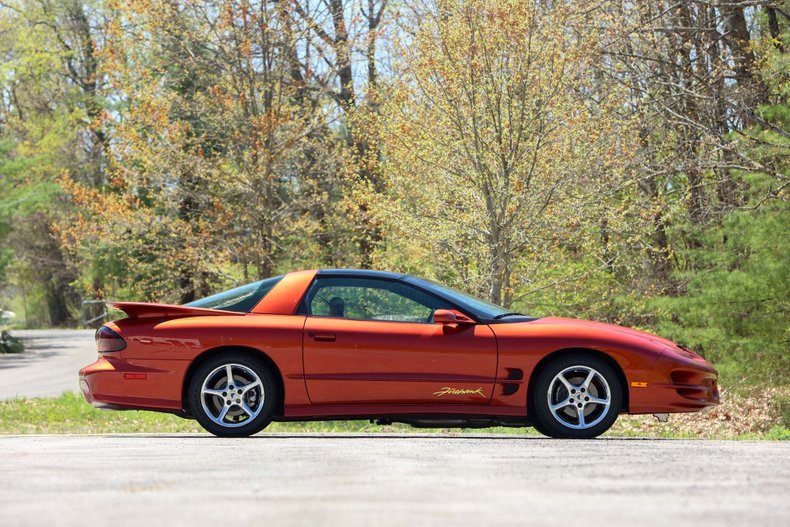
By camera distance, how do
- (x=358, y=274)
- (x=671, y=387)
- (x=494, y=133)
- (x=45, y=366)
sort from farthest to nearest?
(x=45, y=366) → (x=494, y=133) → (x=358, y=274) → (x=671, y=387)

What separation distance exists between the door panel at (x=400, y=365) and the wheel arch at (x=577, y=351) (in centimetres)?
31

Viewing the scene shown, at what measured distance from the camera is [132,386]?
9398 millimetres

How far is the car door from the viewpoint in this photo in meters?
9.09

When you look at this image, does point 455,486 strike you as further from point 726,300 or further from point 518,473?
point 726,300

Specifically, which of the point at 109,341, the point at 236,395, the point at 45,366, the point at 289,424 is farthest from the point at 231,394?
the point at 45,366

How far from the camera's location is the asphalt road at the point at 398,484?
4902 millimetres

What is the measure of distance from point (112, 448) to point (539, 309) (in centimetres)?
1577

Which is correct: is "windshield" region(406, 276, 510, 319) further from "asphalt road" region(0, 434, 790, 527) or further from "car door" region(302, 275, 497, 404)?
"asphalt road" region(0, 434, 790, 527)

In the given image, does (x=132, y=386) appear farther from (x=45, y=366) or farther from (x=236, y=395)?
(x=45, y=366)

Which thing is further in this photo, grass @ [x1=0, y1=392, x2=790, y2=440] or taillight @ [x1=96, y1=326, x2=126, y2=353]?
grass @ [x1=0, y1=392, x2=790, y2=440]

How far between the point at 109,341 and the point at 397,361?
93.1 inches

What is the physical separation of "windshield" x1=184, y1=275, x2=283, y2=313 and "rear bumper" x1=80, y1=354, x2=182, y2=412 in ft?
2.19

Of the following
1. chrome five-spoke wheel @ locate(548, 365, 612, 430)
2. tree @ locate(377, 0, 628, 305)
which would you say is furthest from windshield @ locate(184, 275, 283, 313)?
tree @ locate(377, 0, 628, 305)

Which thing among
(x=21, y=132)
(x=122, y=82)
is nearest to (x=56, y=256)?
(x=21, y=132)
